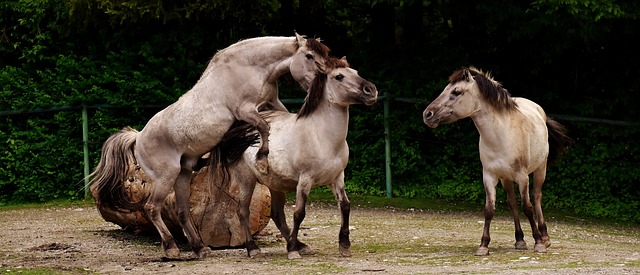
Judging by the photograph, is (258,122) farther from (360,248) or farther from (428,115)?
(360,248)

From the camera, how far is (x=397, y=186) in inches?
680

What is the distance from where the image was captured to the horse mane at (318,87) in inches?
411

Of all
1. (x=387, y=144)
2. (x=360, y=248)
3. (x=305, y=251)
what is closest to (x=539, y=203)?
(x=360, y=248)

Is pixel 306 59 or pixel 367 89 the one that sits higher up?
pixel 306 59

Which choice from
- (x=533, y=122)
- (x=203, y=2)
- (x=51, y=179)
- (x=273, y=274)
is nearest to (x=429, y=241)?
(x=533, y=122)

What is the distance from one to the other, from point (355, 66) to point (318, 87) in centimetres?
719

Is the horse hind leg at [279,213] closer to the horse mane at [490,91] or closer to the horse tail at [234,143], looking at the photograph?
the horse tail at [234,143]

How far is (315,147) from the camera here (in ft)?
34.2

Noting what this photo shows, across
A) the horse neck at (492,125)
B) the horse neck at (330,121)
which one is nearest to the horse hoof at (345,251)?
the horse neck at (330,121)

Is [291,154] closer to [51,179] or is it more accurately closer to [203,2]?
[203,2]

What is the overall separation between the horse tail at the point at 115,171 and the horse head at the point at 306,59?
2020mm

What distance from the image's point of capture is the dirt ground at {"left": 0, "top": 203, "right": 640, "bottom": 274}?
9.77 meters

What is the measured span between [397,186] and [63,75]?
18.0 ft

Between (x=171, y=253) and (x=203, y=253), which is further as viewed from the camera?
(x=203, y=253)
